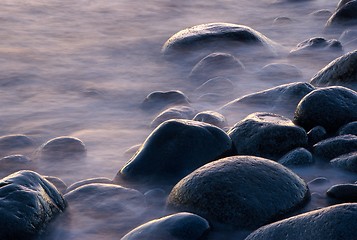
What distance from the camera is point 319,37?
680cm

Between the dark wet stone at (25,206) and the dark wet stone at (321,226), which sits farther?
the dark wet stone at (25,206)

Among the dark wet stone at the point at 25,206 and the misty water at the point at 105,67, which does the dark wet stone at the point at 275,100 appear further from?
the dark wet stone at the point at 25,206

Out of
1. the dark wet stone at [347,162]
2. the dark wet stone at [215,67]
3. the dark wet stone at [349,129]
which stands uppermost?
the dark wet stone at [349,129]

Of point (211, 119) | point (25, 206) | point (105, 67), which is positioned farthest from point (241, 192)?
point (105, 67)

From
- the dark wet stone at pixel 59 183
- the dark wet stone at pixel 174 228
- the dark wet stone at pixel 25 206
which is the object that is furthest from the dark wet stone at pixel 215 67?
the dark wet stone at pixel 174 228

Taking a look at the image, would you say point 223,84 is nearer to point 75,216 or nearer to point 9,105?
point 9,105

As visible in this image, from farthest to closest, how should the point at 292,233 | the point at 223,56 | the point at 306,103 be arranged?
the point at 223,56, the point at 306,103, the point at 292,233

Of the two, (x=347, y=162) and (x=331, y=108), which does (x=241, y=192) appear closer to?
(x=347, y=162)

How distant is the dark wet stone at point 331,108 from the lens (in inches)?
172

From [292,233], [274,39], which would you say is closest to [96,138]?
[292,233]

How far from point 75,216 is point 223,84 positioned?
2.33m

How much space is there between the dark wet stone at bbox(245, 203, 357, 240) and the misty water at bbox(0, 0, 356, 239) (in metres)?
0.42

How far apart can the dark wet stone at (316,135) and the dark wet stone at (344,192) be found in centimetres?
70

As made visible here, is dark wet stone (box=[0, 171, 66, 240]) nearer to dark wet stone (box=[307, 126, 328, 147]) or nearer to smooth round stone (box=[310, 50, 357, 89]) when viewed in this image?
dark wet stone (box=[307, 126, 328, 147])
